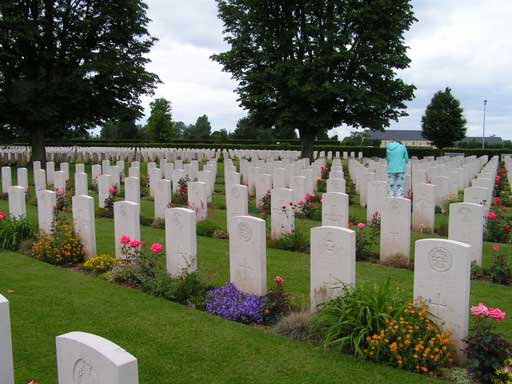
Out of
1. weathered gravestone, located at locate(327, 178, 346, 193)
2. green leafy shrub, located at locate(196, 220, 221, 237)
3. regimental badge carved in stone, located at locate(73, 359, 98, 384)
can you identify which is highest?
weathered gravestone, located at locate(327, 178, 346, 193)

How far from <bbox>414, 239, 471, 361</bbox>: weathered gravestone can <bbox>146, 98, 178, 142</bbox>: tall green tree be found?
180 feet

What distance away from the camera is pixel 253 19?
26.0m

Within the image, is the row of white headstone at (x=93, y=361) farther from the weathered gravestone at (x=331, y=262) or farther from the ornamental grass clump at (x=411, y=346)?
the weathered gravestone at (x=331, y=262)

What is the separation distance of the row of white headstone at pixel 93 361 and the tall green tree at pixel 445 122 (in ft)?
151

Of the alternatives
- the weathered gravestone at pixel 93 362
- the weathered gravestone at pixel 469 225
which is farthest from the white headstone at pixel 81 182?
the weathered gravestone at pixel 93 362

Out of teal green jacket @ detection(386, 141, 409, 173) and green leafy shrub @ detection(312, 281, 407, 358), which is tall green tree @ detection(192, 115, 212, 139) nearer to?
teal green jacket @ detection(386, 141, 409, 173)

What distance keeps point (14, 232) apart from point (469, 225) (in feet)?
24.6

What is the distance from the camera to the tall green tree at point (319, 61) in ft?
80.2

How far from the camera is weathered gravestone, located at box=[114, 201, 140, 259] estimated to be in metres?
7.05

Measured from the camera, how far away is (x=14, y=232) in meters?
8.69

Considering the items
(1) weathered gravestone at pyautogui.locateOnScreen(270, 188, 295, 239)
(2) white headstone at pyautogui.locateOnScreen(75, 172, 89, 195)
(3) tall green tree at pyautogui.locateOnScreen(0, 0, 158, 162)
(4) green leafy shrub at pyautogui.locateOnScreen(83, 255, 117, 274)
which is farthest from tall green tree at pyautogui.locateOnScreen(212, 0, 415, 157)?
(4) green leafy shrub at pyautogui.locateOnScreen(83, 255, 117, 274)

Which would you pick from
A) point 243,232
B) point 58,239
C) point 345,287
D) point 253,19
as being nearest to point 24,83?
point 253,19

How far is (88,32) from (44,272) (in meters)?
18.5

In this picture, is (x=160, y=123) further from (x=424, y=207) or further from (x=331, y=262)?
(x=331, y=262)
